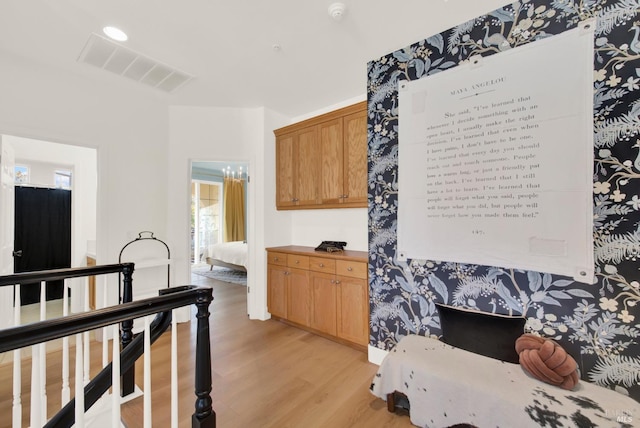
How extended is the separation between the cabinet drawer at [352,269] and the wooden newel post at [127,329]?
5.86 feet

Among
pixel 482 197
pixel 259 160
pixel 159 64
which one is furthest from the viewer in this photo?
pixel 259 160

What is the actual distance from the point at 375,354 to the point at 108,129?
143 inches

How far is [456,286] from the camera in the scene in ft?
6.64

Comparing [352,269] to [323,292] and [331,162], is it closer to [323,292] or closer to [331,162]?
[323,292]

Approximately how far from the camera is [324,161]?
326 cm

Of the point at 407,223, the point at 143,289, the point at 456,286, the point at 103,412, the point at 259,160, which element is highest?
the point at 259,160

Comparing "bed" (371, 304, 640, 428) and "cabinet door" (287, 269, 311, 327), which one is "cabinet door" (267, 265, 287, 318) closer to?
"cabinet door" (287, 269, 311, 327)

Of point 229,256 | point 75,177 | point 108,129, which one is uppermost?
point 108,129

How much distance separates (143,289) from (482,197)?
12.0 ft

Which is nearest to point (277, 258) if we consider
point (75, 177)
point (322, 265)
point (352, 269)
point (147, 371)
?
point (322, 265)

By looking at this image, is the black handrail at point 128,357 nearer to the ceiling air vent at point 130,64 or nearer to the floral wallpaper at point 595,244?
the floral wallpaper at point 595,244

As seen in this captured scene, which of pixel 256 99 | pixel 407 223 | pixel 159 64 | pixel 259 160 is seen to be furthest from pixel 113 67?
pixel 407 223

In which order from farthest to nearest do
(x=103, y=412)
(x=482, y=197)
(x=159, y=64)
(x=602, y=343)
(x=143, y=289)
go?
(x=143, y=289), (x=159, y=64), (x=482, y=197), (x=103, y=412), (x=602, y=343)

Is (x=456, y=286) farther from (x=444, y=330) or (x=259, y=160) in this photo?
(x=259, y=160)
